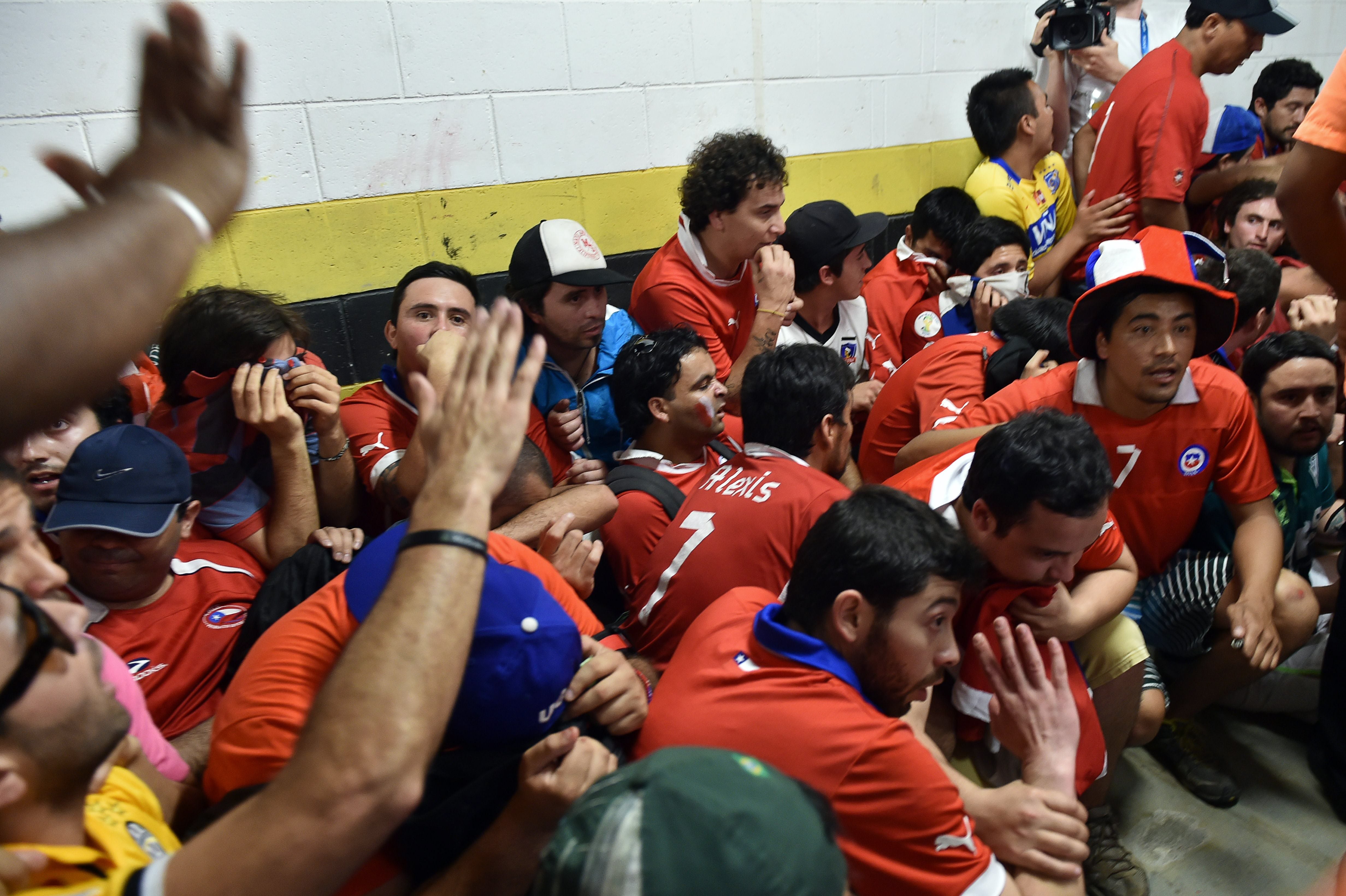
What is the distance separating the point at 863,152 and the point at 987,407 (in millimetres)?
2464

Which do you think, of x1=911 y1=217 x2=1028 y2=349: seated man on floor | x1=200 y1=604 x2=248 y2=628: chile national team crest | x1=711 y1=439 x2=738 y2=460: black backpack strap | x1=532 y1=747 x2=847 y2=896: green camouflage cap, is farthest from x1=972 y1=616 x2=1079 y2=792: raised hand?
x1=911 y1=217 x2=1028 y2=349: seated man on floor

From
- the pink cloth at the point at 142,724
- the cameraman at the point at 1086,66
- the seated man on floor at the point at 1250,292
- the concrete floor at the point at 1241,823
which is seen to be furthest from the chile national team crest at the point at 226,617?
the cameraman at the point at 1086,66

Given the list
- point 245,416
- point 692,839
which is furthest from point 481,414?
point 245,416

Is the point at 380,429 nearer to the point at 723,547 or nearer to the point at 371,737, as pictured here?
the point at 723,547

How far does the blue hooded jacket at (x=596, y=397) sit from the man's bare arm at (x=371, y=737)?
1.78 metres

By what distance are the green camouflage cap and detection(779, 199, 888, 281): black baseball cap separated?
2.84 meters

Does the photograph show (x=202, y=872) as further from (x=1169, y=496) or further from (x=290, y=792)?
(x=1169, y=496)

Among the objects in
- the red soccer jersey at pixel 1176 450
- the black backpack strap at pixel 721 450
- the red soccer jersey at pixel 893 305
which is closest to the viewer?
the red soccer jersey at pixel 1176 450

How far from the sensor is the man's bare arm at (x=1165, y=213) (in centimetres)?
380

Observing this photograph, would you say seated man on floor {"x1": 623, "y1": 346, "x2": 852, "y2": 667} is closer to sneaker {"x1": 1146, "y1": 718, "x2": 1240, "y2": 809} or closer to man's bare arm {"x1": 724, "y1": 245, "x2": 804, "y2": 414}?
man's bare arm {"x1": 724, "y1": 245, "x2": 804, "y2": 414}

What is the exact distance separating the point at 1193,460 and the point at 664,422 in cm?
160

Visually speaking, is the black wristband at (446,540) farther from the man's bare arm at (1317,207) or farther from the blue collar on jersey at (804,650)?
the man's bare arm at (1317,207)

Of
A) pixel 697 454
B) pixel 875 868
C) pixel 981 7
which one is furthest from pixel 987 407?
pixel 981 7

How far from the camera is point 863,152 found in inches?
183
